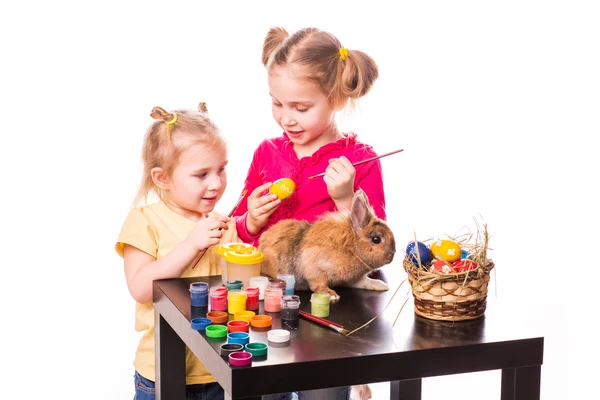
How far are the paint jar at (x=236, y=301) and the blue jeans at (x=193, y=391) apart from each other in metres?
0.48

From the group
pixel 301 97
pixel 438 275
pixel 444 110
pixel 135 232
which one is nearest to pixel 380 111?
pixel 444 110

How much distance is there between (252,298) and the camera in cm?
164

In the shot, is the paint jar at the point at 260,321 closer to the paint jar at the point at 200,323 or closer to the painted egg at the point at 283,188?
the paint jar at the point at 200,323

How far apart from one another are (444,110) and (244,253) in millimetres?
1718

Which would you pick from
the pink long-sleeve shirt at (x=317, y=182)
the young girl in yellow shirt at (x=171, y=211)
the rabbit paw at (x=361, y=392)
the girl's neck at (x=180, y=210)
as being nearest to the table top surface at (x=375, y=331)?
the young girl in yellow shirt at (x=171, y=211)

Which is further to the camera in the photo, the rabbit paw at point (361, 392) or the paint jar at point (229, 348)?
the rabbit paw at point (361, 392)

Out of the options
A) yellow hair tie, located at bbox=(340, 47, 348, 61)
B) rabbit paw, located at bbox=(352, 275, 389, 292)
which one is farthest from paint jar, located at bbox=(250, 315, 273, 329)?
yellow hair tie, located at bbox=(340, 47, 348, 61)

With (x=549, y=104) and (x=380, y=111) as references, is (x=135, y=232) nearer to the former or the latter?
(x=380, y=111)

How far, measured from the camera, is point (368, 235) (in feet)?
5.74

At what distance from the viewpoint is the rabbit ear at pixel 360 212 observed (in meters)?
1.73

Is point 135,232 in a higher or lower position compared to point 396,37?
lower

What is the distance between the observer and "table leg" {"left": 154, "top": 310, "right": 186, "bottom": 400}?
1.83 metres

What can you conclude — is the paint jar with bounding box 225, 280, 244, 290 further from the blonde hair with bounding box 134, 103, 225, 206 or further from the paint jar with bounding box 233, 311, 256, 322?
the blonde hair with bounding box 134, 103, 225, 206

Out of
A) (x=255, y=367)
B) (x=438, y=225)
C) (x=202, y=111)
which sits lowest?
(x=438, y=225)
